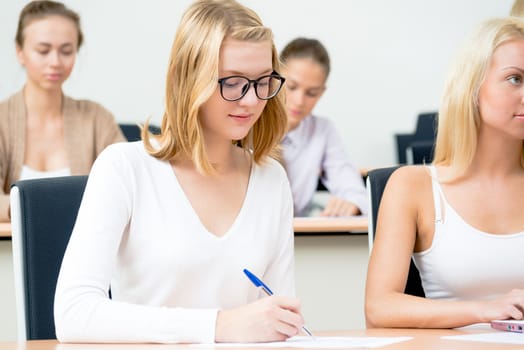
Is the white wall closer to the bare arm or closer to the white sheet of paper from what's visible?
the bare arm

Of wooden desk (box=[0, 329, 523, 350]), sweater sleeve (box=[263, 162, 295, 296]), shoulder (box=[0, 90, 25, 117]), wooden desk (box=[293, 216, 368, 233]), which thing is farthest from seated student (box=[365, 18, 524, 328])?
shoulder (box=[0, 90, 25, 117])

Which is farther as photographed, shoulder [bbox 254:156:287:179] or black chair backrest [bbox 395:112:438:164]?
black chair backrest [bbox 395:112:438:164]

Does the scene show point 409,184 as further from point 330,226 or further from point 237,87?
point 330,226

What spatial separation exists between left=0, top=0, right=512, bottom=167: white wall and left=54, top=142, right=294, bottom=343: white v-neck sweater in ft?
14.7

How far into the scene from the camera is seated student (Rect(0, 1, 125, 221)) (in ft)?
11.6

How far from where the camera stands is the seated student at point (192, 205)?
1563mm

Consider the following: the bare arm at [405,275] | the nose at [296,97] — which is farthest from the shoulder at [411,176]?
the nose at [296,97]

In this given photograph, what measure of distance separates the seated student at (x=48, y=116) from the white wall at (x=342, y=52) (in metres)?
2.42

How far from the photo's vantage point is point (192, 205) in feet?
5.67

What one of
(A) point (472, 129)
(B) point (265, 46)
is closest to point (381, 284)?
(A) point (472, 129)

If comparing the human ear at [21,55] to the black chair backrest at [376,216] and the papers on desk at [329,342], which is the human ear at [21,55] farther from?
the papers on desk at [329,342]

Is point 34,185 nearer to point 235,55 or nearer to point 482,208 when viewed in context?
point 235,55

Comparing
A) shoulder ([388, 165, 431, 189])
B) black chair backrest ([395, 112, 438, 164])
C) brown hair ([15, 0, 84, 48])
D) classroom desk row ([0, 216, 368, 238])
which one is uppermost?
brown hair ([15, 0, 84, 48])

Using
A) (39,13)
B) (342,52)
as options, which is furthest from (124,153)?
(342,52)
